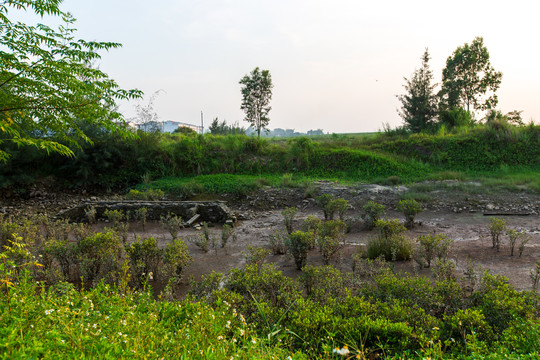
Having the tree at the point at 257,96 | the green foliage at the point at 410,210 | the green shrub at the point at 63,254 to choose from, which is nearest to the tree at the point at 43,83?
the green shrub at the point at 63,254

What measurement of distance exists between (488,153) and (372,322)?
1463 centimetres

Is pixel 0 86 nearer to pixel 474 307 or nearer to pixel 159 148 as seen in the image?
pixel 474 307

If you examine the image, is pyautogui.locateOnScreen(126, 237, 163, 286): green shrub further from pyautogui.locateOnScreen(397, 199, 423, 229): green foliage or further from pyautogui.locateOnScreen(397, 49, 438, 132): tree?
pyautogui.locateOnScreen(397, 49, 438, 132): tree

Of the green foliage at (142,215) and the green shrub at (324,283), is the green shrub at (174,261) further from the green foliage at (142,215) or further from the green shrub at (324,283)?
the green foliage at (142,215)

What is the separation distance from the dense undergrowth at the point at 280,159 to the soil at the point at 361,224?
1639 mm

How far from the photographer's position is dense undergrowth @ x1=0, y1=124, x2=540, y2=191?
1378cm

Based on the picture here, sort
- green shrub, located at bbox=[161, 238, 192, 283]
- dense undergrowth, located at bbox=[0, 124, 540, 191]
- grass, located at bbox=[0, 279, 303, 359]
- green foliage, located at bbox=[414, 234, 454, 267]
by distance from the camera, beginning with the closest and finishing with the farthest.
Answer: grass, located at bbox=[0, 279, 303, 359] → green shrub, located at bbox=[161, 238, 192, 283] → green foliage, located at bbox=[414, 234, 454, 267] → dense undergrowth, located at bbox=[0, 124, 540, 191]

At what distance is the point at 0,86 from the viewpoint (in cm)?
482

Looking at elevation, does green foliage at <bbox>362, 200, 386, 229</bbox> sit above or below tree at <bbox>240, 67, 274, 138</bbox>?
below

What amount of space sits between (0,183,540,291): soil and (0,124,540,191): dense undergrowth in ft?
5.38

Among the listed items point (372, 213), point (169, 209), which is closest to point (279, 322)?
point (372, 213)

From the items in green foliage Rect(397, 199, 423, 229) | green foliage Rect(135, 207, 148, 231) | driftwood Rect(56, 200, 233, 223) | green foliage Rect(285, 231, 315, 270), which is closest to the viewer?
green foliage Rect(285, 231, 315, 270)

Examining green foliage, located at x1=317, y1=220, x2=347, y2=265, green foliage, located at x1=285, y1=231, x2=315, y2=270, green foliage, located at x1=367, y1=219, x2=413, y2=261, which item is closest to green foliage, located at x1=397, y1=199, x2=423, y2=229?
green foliage, located at x1=367, y1=219, x2=413, y2=261

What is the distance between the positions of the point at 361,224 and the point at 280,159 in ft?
27.1
